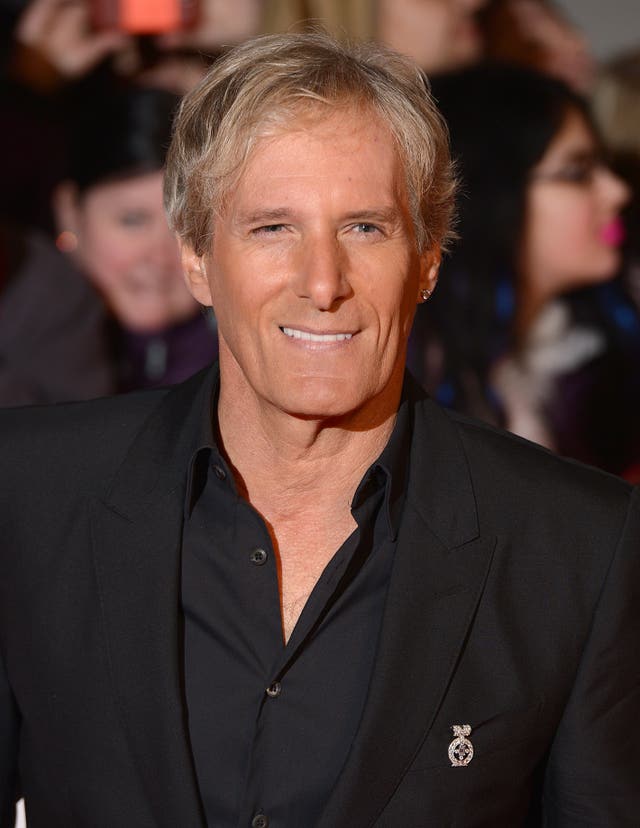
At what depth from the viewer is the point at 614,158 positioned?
376 centimetres

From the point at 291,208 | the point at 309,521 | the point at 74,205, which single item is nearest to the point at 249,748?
the point at 309,521

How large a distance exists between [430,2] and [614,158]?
27.1 inches

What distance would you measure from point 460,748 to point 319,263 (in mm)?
624

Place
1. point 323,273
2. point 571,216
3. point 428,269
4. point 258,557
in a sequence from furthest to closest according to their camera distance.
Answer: point 571,216
point 428,269
point 258,557
point 323,273

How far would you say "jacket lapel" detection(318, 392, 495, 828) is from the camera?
1.58m

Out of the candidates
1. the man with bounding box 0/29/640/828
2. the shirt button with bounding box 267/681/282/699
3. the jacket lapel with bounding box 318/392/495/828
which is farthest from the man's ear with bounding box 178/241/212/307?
the shirt button with bounding box 267/681/282/699

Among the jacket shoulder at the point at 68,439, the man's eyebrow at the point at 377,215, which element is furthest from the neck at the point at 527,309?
the man's eyebrow at the point at 377,215

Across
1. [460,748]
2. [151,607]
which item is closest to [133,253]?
[151,607]

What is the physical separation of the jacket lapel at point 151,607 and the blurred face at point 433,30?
209cm

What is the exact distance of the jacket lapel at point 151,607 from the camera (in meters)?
1.60

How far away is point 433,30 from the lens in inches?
142

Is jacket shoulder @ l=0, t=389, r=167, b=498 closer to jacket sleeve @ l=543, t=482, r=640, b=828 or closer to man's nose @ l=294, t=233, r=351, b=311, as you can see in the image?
man's nose @ l=294, t=233, r=351, b=311

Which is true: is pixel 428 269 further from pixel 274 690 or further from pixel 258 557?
pixel 274 690

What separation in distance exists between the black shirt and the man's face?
152 mm
